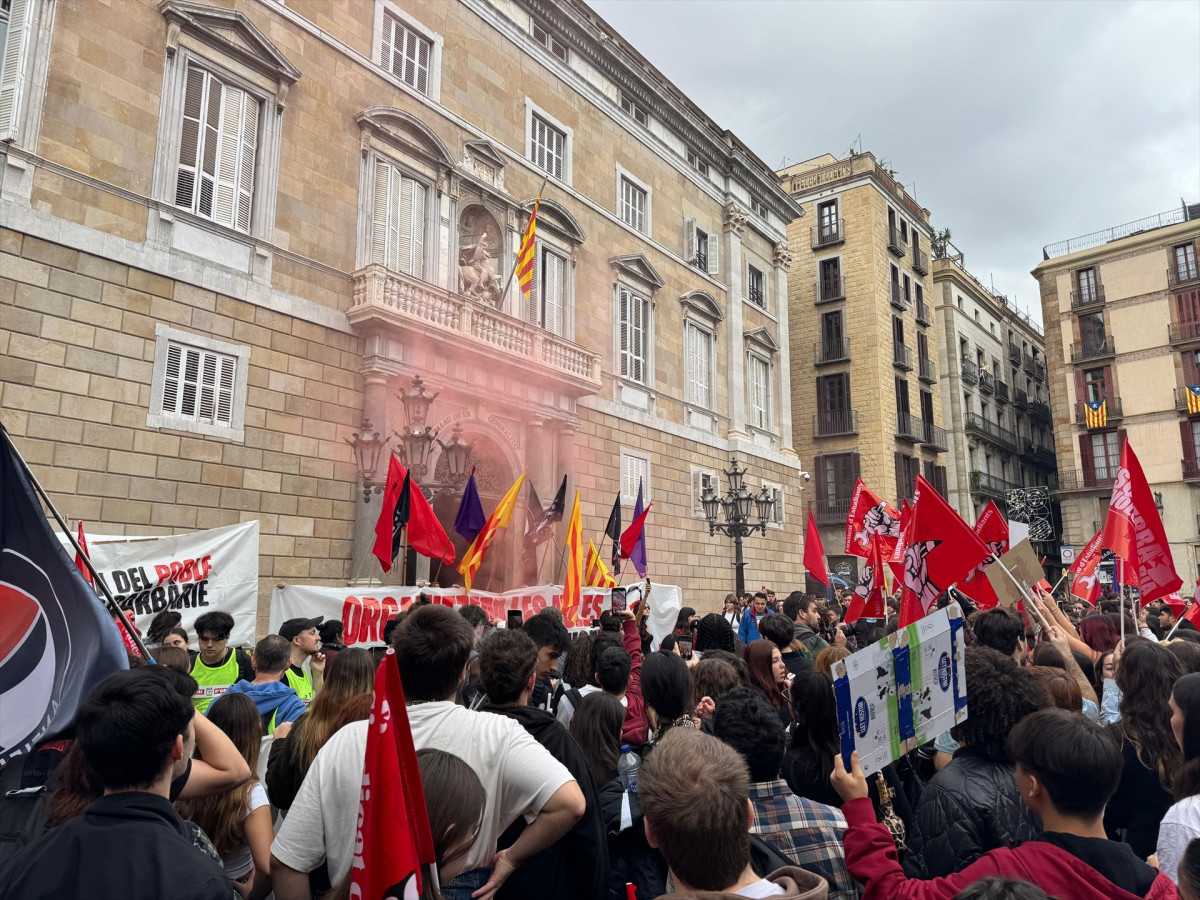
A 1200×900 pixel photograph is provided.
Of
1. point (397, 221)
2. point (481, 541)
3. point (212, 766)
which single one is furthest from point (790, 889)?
point (397, 221)

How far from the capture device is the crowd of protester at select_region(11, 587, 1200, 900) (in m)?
1.98

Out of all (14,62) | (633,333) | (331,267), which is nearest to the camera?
(14,62)

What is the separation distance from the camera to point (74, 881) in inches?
72.5

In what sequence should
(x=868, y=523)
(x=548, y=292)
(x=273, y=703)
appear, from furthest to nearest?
(x=548, y=292), (x=868, y=523), (x=273, y=703)

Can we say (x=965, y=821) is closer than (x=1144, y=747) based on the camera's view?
Yes

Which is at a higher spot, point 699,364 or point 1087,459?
point 699,364

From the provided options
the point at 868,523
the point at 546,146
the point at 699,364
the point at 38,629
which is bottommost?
the point at 38,629

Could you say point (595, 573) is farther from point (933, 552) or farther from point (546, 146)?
point (546, 146)

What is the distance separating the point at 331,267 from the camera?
13250mm

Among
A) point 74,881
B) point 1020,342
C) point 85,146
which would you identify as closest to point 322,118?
point 85,146

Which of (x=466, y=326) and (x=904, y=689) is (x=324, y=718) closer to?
(x=904, y=689)

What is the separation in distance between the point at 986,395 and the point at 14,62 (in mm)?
40180

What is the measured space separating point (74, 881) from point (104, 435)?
987cm

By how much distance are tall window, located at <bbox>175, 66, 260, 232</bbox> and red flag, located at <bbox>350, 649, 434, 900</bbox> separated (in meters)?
11.7
